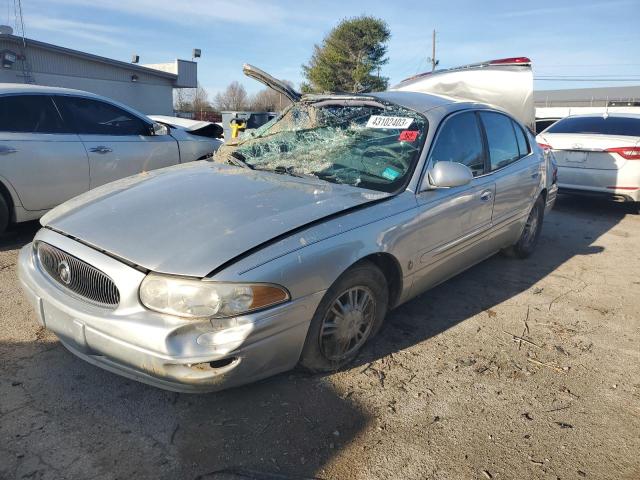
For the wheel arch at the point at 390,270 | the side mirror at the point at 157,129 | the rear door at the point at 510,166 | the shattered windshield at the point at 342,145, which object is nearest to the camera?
the wheel arch at the point at 390,270

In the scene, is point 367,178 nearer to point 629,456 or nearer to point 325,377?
point 325,377

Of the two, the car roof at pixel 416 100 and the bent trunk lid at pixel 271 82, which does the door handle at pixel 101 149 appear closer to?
the bent trunk lid at pixel 271 82

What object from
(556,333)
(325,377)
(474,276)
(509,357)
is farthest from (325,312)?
(474,276)

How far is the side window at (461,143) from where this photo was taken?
3.38 m

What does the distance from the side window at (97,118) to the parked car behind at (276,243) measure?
2.07m

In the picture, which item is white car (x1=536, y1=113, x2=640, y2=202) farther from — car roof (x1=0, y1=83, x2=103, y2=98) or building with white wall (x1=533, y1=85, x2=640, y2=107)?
building with white wall (x1=533, y1=85, x2=640, y2=107)

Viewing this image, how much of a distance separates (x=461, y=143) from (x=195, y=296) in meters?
2.43

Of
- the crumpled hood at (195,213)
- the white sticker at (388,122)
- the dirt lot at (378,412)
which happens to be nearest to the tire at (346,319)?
the dirt lot at (378,412)

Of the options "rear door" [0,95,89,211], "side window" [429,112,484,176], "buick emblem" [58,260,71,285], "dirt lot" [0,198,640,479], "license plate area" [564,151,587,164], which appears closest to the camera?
"dirt lot" [0,198,640,479]

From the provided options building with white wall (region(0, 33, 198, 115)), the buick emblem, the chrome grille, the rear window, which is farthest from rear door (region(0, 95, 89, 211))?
building with white wall (region(0, 33, 198, 115))

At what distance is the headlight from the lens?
211cm

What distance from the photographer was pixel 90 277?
231 cm

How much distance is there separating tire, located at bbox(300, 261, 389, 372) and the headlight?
47 cm

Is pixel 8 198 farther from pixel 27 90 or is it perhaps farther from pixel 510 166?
pixel 510 166
